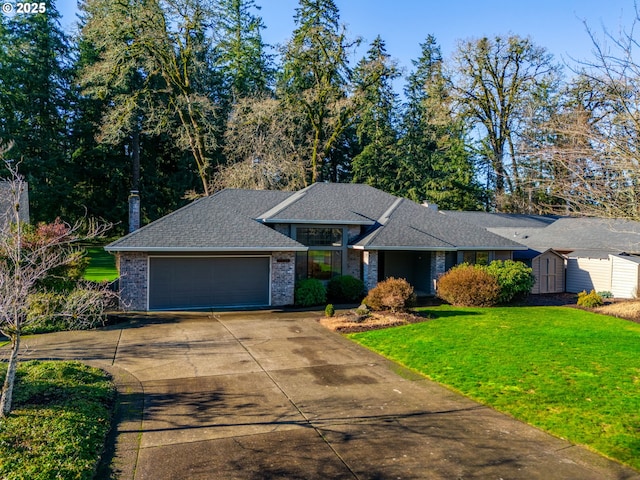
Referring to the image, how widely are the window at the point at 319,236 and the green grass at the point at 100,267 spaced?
899 cm

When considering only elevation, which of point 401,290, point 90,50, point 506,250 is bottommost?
point 401,290

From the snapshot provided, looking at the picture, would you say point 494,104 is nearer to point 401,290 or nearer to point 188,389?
point 401,290

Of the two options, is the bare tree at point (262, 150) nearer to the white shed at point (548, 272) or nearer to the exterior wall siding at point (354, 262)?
the exterior wall siding at point (354, 262)

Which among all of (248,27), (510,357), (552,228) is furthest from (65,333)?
(248,27)

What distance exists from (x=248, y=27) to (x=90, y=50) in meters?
13.2

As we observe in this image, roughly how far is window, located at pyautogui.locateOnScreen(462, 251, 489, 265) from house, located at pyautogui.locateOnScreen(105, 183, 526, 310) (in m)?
0.05

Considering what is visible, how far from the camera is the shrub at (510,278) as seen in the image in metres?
17.7

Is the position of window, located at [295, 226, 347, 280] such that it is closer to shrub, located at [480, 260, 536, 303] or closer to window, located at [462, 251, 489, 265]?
window, located at [462, 251, 489, 265]

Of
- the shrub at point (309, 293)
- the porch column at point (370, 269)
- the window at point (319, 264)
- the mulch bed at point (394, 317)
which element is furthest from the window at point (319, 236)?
the mulch bed at point (394, 317)

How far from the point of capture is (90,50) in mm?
36844

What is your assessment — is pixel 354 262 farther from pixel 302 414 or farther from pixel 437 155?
pixel 437 155

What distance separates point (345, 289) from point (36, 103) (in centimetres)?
3152

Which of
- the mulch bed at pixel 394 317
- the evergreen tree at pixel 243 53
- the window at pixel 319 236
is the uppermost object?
the evergreen tree at pixel 243 53

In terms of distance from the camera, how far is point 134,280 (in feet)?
51.1
